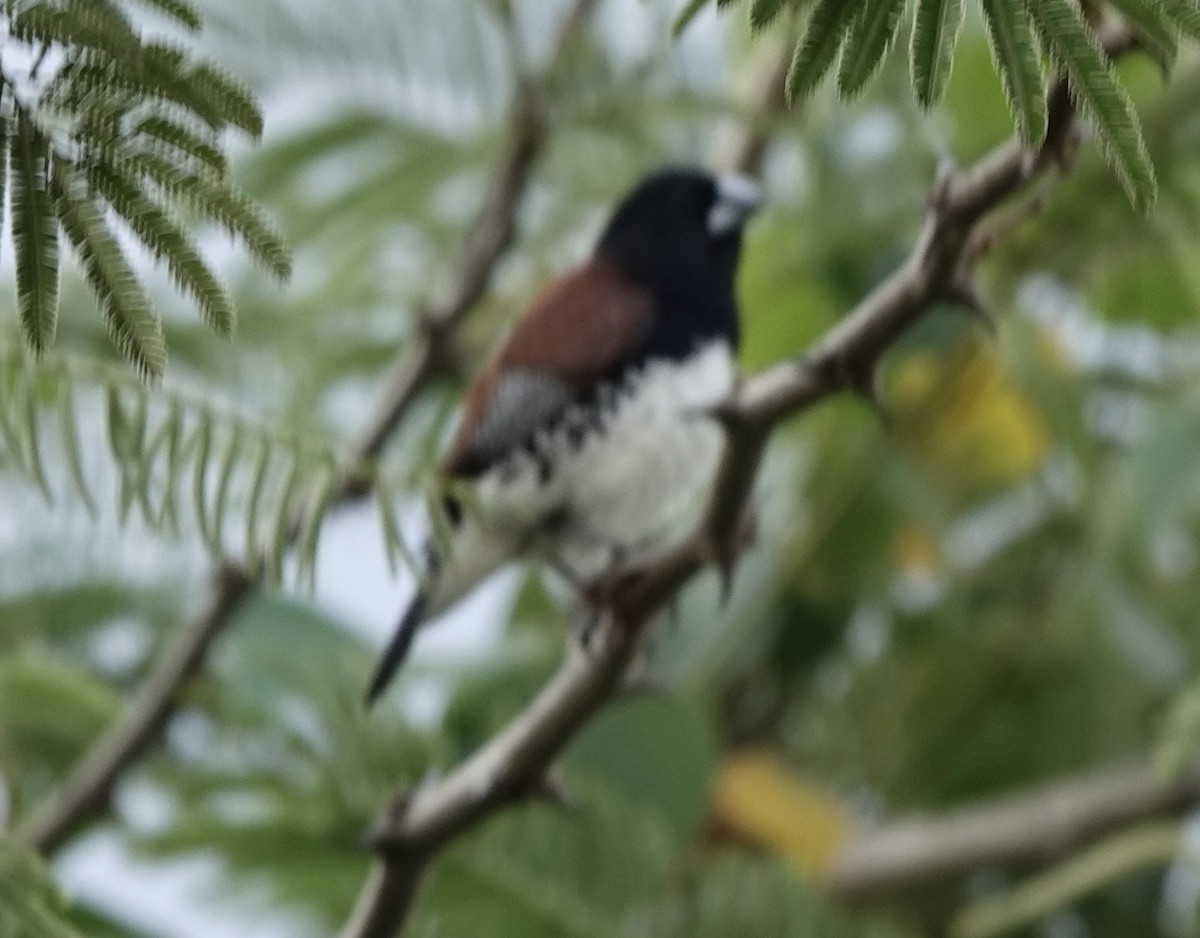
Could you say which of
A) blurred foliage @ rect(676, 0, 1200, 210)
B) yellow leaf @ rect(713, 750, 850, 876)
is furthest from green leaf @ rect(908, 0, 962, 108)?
yellow leaf @ rect(713, 750, 850, 876)

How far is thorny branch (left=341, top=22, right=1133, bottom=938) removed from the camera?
589mm

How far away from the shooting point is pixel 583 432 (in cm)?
117

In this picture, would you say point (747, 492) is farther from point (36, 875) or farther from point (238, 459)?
point (36, 875)

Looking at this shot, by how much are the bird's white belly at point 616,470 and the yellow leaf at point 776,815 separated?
230 millimetres

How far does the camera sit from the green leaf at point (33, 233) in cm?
38

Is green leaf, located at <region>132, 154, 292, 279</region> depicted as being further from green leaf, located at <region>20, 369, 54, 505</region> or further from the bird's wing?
the bird's wing

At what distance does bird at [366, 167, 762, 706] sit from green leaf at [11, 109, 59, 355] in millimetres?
707

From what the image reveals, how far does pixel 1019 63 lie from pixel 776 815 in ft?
3.46

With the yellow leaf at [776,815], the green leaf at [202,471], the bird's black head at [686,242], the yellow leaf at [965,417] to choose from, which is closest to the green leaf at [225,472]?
the green leaf at [202,471]

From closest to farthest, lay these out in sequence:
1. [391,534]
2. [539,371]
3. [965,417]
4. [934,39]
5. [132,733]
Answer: [934,39] < [391,534] < [132,733] < [539,371] < [965,417]

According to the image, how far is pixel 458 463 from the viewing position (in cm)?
117

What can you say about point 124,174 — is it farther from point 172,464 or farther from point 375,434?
point 375,434

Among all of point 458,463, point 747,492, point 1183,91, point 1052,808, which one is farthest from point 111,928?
point 1183,91

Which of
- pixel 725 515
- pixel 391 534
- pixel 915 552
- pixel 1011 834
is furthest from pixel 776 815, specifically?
pixel 391 534
